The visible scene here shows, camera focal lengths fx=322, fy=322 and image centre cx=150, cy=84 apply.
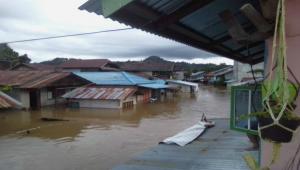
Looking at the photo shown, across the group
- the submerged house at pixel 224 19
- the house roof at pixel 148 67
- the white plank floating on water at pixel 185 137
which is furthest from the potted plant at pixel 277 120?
the house roof at pixel 148 67

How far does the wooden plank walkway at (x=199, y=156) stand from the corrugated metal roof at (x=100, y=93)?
15639mm

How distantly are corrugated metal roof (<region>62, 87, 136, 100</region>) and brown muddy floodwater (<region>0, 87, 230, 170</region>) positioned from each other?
1.20 metres

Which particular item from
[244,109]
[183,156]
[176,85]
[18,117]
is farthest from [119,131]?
[176,85]

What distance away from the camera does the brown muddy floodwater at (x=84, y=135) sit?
10570 millimetres

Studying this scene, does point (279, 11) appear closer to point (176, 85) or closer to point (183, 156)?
point (183, 156)

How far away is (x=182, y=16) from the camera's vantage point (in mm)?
3389

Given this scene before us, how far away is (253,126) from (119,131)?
38.0 feet

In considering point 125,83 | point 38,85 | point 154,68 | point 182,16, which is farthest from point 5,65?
point 182,16

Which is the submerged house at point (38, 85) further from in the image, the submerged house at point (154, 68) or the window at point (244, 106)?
the submerged house at point (154, 68)

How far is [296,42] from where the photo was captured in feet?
9.42

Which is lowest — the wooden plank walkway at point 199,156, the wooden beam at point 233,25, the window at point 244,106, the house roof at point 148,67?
the wooden plank walkway at point 199,156

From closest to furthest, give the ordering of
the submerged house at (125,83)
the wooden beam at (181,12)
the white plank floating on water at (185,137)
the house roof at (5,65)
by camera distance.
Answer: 1. the wooden beam at (181,12)
2. the white plank floating on water at (185,137)
3. the submerged house at (125,83)
4. the house roof at (5,65)

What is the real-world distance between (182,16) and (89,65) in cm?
3653

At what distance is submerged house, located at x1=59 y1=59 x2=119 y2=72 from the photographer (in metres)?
38.5
